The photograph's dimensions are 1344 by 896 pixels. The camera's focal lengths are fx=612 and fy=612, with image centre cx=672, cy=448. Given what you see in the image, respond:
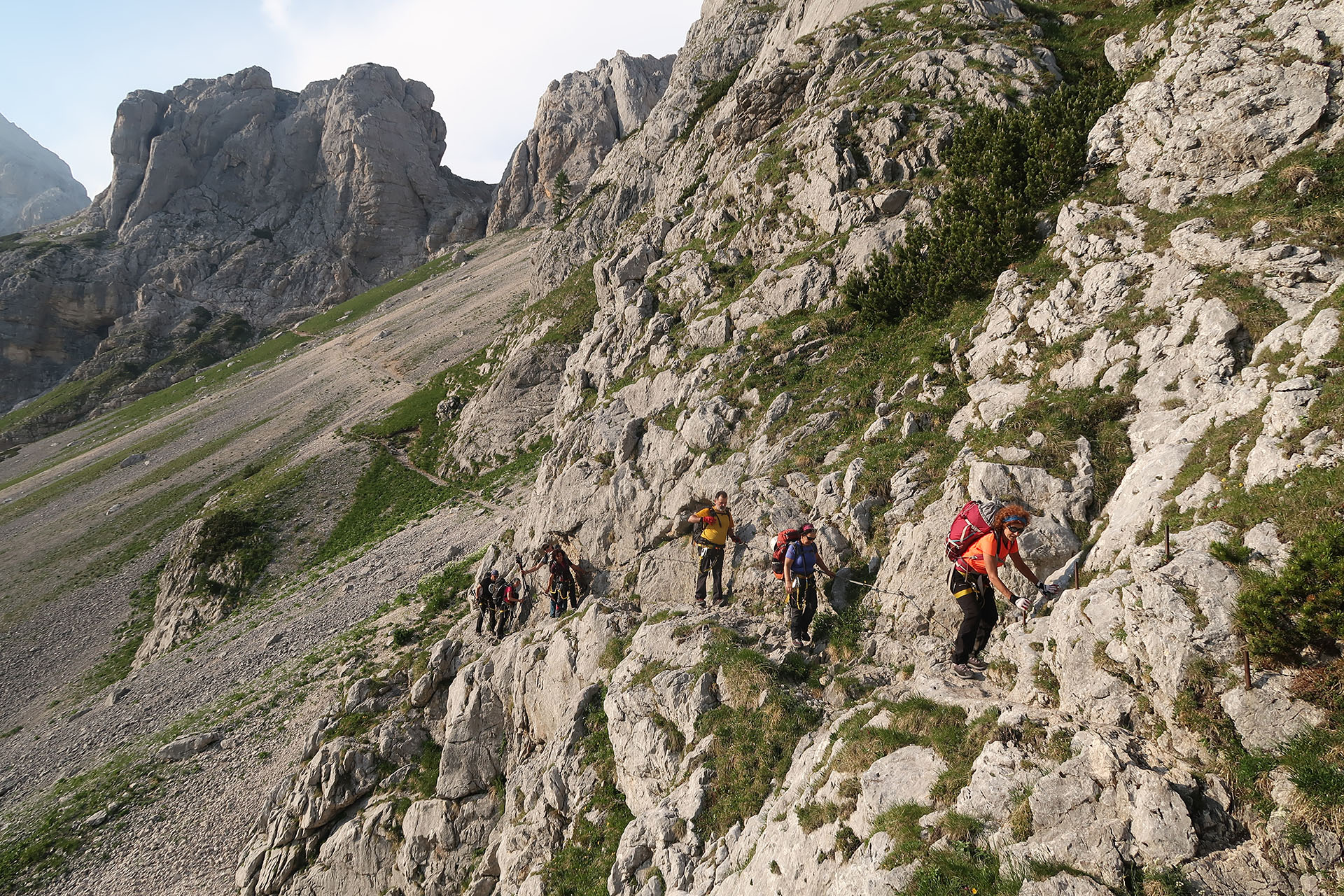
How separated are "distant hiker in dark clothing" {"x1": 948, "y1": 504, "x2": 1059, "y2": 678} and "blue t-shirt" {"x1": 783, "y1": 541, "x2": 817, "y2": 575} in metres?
2.98

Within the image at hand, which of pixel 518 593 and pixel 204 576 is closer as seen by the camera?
pixel 518 593

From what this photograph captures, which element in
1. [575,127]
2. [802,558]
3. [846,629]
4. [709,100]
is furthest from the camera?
[575,127]

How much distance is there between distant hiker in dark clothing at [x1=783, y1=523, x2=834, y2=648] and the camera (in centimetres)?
1291

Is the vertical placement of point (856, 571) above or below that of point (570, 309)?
below

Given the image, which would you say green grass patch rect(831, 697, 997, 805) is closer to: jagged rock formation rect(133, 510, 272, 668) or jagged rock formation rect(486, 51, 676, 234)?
jagged rock formation rect(133, 510, 272, 668)

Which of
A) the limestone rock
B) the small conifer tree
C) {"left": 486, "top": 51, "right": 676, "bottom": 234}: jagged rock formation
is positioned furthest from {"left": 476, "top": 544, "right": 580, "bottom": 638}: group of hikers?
{"left": 486, "top": 51, "right": 676, "bottom": 234}: jagged rock formation

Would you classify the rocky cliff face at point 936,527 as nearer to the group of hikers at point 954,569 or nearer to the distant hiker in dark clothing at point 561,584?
the group of hikers at point 954,569

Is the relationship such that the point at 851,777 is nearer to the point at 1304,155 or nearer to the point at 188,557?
the point at 1304,155

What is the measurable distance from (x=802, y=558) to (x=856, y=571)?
1708 millimetres

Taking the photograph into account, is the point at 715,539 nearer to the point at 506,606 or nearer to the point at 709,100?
the point at 506,606

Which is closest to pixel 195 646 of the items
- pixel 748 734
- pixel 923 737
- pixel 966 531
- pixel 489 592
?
pixel 489 592

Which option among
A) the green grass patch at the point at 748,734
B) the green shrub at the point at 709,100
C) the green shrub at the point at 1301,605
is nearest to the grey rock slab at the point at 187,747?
the green grass patch at the point at 748,734

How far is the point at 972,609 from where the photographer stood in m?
10.3

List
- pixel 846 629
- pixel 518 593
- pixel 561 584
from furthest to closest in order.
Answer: pixel 518 593 → pixel 561 584 → pixel 846 629
